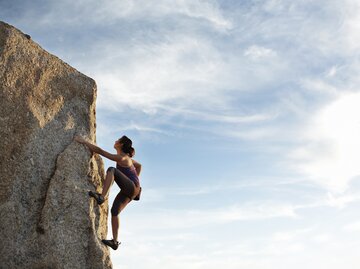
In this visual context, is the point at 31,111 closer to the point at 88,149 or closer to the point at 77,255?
the point at 88,149

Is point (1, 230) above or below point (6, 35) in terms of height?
below

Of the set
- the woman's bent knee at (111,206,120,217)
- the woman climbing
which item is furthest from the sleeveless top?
the woman's bent knee at (111,206,120,217)

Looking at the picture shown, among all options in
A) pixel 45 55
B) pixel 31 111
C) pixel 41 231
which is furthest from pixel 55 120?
pixel 41 231

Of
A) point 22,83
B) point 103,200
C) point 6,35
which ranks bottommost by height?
point 103,200

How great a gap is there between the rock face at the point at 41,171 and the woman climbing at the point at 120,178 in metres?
0.31

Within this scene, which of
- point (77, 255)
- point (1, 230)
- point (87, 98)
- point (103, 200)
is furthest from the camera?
point (87, 98)

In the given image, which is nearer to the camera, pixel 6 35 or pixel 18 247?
pixel 18 247

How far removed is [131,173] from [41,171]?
8.05 feet

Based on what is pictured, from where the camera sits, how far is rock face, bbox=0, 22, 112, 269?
36.6 ft

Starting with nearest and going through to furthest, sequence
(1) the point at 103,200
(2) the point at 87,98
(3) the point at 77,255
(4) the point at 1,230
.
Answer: (4) the point at 1,230 < (3) the point at 77,255 < (1) the point at 103,200 < (2) the point at 87,98

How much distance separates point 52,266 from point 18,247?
865mm

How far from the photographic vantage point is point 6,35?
464 inches

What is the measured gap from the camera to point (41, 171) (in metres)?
11.9

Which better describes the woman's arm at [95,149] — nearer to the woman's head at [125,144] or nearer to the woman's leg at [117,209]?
the woman's head at [125,144]
